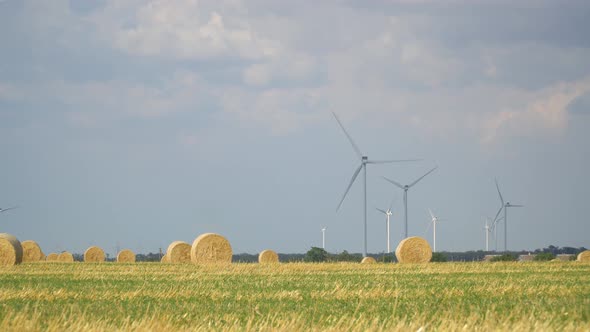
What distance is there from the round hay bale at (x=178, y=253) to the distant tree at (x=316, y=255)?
1357 inches

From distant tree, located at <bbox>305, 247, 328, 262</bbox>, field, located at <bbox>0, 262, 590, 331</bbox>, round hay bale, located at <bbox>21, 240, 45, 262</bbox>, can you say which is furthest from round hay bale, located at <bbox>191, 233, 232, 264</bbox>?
distant tree, located at <bbox>305, 247, 328, 262</bbox>

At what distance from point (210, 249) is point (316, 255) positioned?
43294 mm

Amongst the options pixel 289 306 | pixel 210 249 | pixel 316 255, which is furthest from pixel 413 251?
pixel 316 255

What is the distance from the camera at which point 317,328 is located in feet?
47.0

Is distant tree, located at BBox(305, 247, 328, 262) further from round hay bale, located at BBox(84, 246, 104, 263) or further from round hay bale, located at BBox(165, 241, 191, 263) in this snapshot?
round hay bale, located at BBox(165, 241, 191, 263)

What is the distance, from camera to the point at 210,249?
169 feet

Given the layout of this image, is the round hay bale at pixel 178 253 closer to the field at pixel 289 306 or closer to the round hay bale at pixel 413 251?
the round hay bale at pixel 413 251

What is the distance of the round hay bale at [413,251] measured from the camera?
53844 millimetres

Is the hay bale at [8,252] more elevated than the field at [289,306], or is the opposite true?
the hay bale at [8,252]

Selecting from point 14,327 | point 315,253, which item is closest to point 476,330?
point 14,327

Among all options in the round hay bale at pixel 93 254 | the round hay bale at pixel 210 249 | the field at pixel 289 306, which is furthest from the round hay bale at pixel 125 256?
the field at pixel 289 306

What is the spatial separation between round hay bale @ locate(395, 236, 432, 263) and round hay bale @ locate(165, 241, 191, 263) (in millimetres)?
14125

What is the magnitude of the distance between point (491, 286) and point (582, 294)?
4.01 metres

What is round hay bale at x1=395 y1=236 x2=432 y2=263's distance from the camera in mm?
53844
